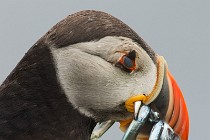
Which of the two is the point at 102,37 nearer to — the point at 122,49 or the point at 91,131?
the point at 122,49

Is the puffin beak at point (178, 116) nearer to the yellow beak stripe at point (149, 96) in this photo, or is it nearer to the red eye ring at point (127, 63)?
the yellow beak stripe at point (149, 96)

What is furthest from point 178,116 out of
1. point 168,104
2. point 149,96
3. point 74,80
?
point 74,80

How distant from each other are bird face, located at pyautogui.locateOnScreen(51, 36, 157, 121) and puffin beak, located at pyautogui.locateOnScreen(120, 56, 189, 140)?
51mm

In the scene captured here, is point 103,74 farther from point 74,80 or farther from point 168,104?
point 168,104

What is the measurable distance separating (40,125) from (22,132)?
5.5 inches

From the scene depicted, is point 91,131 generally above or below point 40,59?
below

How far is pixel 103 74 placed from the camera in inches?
238

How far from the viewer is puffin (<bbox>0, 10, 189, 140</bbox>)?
19.4 ft

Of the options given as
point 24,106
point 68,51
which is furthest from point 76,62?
point 24,106

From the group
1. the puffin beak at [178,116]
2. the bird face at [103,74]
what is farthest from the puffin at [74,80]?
the puffin beak at [178,116]

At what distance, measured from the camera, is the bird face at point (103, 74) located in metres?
6.00

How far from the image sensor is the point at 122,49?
6105 millimetres

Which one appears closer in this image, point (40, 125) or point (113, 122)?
point (40, 125)

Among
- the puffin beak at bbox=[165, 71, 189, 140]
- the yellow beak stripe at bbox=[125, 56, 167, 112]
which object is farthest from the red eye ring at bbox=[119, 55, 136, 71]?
the puffin beak at bbox=[165, 71, 189, 140]
